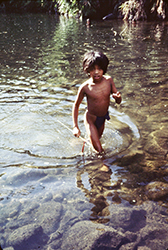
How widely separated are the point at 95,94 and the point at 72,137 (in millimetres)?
1148

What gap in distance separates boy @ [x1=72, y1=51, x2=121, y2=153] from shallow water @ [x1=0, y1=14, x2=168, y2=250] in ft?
1.35

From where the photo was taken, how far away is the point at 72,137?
15.9ft

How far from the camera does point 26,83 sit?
287 inches

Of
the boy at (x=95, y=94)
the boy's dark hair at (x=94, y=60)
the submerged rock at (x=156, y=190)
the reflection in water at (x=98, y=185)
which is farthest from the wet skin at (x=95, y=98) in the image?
the submerged rock at (x=156, y=190)

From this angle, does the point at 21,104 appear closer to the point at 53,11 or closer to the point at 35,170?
the point at 35,170

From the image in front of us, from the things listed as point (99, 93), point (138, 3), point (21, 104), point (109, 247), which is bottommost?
point (109, 247)

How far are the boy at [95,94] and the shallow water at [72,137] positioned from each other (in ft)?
1.35

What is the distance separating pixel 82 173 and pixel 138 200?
0.91 meters

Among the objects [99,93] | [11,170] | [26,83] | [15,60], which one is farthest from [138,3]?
[11,170]

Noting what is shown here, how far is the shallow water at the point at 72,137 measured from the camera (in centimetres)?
326

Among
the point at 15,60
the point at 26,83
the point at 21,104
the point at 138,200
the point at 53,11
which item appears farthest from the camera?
the point at 53,11

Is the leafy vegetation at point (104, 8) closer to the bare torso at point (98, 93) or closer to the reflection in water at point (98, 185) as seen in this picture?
the bare torso at point (98, 93)

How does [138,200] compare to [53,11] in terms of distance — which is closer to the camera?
[138,200]

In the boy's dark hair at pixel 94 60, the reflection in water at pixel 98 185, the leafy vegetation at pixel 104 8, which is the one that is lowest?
the reflection in water at pixel 98 185
